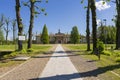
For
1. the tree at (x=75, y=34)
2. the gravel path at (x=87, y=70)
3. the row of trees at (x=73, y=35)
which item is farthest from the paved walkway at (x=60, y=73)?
the row of trees at (x=73, y=35)

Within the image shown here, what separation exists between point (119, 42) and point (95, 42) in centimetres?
1104

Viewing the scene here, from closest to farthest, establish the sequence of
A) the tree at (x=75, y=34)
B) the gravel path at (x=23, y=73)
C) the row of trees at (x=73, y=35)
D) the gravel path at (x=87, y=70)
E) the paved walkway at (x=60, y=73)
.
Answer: the paved walkway at (x=60, y=73) → the gravel path at (x=23, y=73) → the gravel path at (x=87, y=70) → the tree at (x=75, y=34) → the row of trees at (x=73, y=35)

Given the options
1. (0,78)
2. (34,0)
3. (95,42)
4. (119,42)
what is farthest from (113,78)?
(119,42)

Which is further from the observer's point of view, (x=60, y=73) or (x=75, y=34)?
(x=75, y=34)

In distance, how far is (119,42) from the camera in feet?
141

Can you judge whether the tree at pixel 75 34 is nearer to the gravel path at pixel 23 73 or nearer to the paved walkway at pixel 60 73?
the paved walkway at pixel 60 73

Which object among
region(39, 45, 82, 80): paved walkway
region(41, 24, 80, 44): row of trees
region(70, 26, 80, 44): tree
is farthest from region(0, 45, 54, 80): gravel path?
region(41, 24, 80, 44): row of trees

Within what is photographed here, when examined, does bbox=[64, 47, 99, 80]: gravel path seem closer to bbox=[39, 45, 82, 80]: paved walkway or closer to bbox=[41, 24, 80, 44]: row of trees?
bbox=[39, 45, 82, 80]: paved walkway

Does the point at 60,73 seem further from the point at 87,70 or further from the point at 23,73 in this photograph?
the point at 87,70

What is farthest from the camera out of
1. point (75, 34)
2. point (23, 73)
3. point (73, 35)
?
point (73, 35)

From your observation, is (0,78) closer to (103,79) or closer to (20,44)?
(103,79)

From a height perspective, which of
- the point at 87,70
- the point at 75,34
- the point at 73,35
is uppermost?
the point at 75,34

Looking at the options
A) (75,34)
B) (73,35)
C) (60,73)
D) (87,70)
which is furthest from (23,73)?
(73,35)

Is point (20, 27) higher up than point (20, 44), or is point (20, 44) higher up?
point (20, 27)
